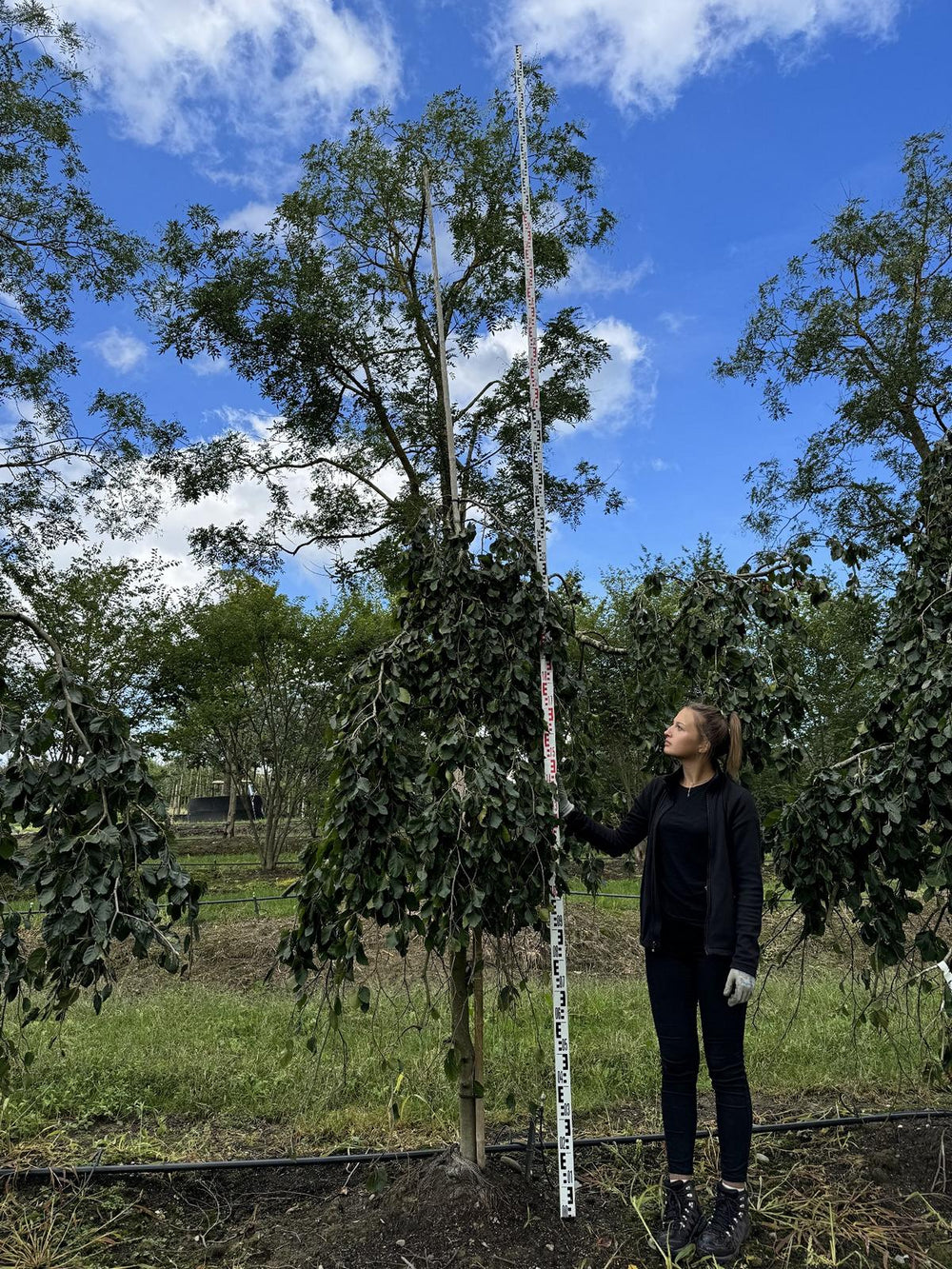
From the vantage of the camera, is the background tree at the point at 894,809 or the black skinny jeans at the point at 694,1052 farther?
the background tree at the point at 894,809

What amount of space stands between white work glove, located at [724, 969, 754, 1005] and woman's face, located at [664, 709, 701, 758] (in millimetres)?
614

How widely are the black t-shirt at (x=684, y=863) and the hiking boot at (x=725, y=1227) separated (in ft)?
2.43

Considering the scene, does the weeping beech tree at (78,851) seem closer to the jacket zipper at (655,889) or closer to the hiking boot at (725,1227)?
the jacket zipper at (655,889)

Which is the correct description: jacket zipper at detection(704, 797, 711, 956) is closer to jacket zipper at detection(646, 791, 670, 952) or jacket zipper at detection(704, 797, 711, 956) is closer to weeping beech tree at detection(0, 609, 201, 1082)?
jacket zipper at detection(646, 791, 670, 952)

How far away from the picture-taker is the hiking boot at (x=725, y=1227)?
2326mm

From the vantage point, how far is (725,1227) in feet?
7.74

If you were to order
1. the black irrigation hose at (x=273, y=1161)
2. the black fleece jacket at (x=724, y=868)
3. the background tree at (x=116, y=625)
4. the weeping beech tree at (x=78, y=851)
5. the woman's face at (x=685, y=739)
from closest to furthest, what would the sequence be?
the weeping beech tree at (x=78, y=851) < the black fleece jacket at (x=724, y=868) < the woman's face at (x=685, y=739) < the black irrigation hose at (x=273, y=1161) < the background tree at (x=116, y=625)

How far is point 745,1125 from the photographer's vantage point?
2354 millimetres

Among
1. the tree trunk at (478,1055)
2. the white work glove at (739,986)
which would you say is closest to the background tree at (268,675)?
the tree trunk at (478,1055)

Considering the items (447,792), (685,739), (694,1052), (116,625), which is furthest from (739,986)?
(116,625)

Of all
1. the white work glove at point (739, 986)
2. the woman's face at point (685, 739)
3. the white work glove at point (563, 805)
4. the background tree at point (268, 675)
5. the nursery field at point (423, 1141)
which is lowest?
the nursery field at point (423, 1141)

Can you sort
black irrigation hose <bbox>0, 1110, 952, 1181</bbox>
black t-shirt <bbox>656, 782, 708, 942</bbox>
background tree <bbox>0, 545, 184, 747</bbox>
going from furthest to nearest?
background tree <bbox>0, 545, 184, 747</bbox>
black irrigation hose <bbox>0, 1110, 952, 1181</bbox>
black t-shirt <bbox>656, 782, 708, 942</bbox>

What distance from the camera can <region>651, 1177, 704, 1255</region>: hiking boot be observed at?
2.37m

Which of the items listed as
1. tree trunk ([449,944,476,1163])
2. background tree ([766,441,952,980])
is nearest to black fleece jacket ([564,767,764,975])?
background tree ([766,441,952,980])
